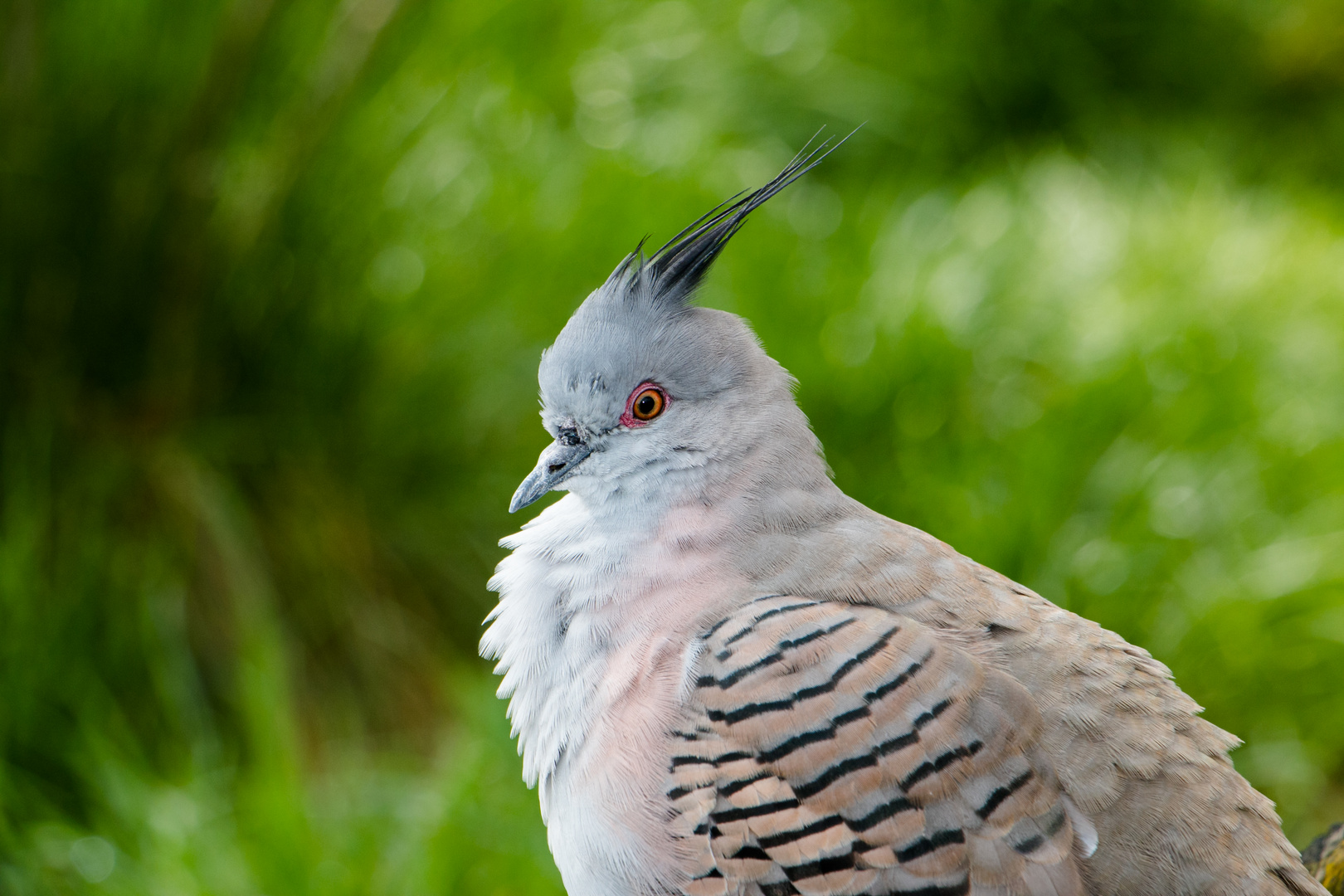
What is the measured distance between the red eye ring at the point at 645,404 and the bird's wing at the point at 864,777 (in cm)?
56

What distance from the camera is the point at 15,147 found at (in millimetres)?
4137

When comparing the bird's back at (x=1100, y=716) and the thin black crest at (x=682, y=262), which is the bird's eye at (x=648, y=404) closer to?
the thin black crest at (x=682, y=262)

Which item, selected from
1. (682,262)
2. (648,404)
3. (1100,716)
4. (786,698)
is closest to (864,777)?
(786,698)

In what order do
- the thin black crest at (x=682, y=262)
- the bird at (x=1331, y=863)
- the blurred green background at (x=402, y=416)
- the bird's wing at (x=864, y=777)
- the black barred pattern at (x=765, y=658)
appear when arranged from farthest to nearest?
the blurred green background at (x=402, y=416)
the thin black crest at (x=682, y=262)
the bird at (x=1331, y=863)
the black barred pattern at (x=765, y=658)
the bird's wing at (x=864, y=777)

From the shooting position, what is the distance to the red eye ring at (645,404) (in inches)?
89.8

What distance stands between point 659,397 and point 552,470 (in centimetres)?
26

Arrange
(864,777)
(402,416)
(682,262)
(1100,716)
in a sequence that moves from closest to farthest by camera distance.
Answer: (864,777)
(1100,716)
(682,262)
(402,416)

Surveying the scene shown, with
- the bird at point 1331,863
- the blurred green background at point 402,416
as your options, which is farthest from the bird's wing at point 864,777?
the blurred green background at point 402,416

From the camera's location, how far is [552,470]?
229 cm

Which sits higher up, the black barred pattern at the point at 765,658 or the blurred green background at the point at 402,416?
the blurred green background at the point at 402,416

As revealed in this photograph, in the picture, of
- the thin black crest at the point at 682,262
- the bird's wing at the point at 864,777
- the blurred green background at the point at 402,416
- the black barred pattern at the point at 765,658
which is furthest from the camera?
the blurred green background at the point at 402,416

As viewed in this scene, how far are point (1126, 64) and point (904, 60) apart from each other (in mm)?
1805

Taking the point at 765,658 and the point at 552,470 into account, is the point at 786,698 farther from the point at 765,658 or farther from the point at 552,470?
the point at 552,470

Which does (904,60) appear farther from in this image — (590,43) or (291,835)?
(291,835)
